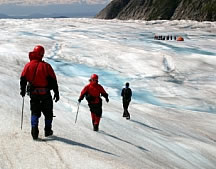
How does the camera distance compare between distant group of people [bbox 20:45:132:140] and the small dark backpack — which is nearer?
distant group of people [bbox 20:45:132:140]

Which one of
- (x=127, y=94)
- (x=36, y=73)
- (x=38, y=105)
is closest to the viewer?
(x=36, y=73)

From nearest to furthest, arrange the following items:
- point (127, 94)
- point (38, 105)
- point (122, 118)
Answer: point (38, 105), point (122, 118), point (127, 94)

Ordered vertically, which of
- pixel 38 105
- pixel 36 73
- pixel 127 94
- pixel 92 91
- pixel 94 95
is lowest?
pixel 127 94

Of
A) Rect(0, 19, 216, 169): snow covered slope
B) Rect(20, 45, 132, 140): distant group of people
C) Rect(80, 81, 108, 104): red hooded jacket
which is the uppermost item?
Rect(20, 45, 132, 140): distant group of people

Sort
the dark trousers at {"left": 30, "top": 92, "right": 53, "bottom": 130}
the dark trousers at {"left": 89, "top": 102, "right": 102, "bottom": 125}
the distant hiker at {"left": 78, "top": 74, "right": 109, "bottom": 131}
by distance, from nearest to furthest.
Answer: the dark trousers at {"left": 30, "top": 92, "right": 53, "bottom": 130}
the distant hiker at {"left": 78, "top": 74, "right": 109, "bottom": 131}
the dark trousers at {"left": 89, "top": 102, "right": 102, "bottom": 125}

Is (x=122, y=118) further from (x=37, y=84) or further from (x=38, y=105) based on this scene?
(x=37, y=84)

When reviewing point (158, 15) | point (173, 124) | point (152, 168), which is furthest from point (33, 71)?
point (158, 15)

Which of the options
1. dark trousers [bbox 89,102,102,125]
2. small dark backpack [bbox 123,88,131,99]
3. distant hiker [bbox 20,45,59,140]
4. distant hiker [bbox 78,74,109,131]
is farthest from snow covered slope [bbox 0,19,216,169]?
small dark backpack [bbox 123,88,131,99]

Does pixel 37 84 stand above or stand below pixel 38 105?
above

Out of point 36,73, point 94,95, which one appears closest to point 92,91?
point 94,95

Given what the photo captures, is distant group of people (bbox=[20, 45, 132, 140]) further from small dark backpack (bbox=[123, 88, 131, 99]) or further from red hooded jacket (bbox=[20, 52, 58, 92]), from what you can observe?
small dark backpack (bbox=[123, 88, 131, 99])

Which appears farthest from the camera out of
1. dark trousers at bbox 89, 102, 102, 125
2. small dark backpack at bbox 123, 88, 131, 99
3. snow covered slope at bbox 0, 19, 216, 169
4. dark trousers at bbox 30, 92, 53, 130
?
small dark backpack at bbox 123, 88, 131, 99

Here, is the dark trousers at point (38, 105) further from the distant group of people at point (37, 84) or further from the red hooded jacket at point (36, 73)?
the red hooded jacket at point (36, 73)

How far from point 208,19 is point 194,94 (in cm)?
8634
